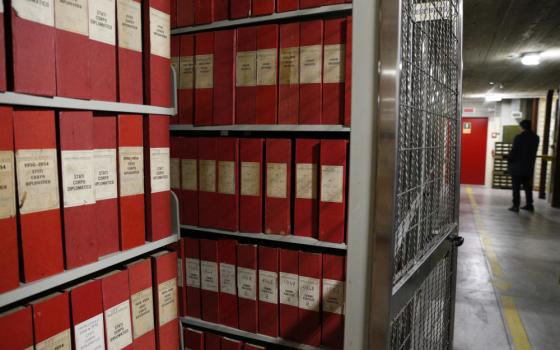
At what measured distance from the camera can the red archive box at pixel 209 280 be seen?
5.52ft

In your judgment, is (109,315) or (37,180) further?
(109,315)

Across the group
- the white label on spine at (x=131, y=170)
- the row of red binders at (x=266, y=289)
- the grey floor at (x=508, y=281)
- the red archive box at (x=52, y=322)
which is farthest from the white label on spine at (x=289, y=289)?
the grey floor at (x=508, y=281)

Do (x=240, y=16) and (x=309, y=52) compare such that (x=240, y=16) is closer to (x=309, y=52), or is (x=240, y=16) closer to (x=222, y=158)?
(x=309, y=52)

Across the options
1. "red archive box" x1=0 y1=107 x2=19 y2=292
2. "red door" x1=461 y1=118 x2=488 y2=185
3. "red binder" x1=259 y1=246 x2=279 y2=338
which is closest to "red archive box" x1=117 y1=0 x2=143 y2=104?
"red archive box" x1=0 y1=107 x2=19 y2=292

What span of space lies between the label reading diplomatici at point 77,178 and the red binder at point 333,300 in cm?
85

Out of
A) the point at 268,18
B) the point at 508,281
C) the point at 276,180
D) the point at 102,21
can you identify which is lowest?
the point at 508,281

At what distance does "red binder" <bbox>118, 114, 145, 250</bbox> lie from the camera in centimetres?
114

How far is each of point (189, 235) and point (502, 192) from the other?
10.8m

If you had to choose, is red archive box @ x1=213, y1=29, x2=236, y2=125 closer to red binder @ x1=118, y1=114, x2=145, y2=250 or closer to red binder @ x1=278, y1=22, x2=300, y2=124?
red binder @ x1=278, y1=22, x2=300, y2=124

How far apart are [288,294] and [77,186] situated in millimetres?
901

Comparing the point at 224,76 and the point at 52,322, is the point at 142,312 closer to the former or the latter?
the point at 52,322

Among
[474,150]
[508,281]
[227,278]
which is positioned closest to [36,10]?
[227,278]

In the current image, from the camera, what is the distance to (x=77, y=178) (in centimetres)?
98

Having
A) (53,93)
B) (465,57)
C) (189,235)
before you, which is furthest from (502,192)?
(53,93)
